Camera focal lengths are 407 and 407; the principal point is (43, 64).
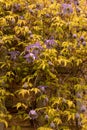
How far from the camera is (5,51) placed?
189 inches

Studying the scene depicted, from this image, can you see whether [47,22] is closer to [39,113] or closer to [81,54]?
[81,54]

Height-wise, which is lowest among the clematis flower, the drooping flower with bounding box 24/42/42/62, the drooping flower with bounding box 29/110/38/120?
the drooping flower with bounding box 29/110/38/120

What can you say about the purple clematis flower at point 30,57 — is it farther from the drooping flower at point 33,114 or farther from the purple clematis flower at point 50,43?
the drooping flower at point 33,114

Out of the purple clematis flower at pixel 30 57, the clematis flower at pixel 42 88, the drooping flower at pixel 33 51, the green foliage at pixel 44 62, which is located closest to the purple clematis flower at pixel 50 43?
the green foliage at pixel 44 62

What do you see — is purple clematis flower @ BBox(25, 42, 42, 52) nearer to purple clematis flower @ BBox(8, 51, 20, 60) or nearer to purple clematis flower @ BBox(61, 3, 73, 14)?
purple clematis flower @ BBox(8, 51, 20, 60)

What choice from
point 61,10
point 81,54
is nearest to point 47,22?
point 61,10

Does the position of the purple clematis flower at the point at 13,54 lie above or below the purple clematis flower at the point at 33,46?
below

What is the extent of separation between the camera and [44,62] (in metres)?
4.49

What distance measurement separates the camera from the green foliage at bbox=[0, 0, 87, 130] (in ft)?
15.0

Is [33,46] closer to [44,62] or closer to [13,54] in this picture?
[44,62]

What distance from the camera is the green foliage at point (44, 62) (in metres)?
4.58

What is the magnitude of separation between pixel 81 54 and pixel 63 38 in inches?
12.3

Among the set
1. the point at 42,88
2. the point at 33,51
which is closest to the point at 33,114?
the point at 42,88

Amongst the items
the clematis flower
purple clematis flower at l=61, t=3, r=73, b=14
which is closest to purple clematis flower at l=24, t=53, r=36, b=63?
the clematis flower
